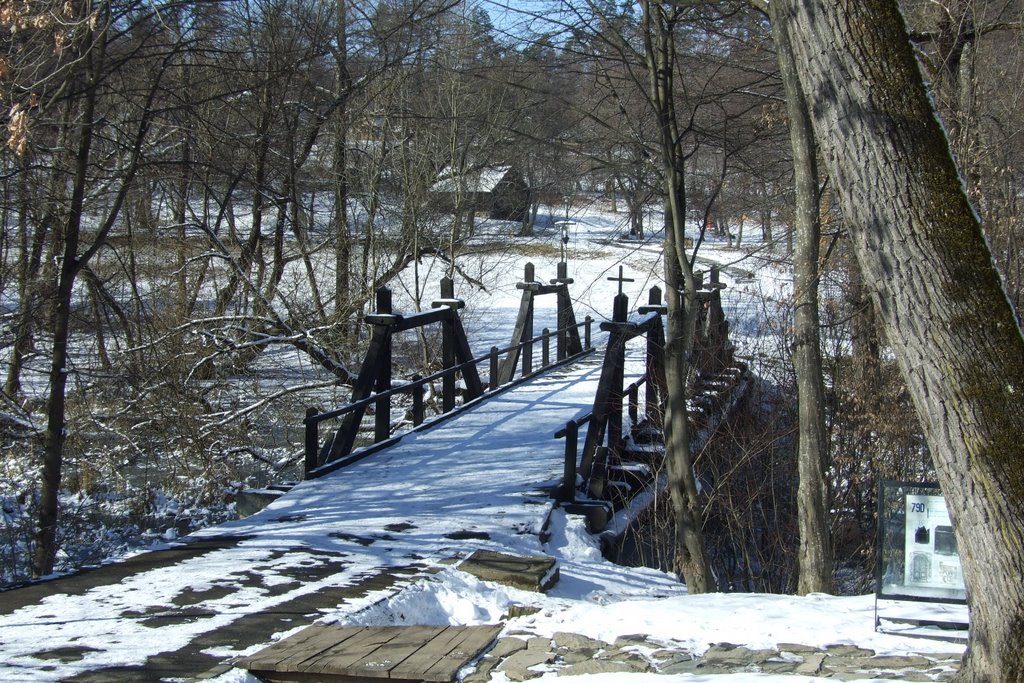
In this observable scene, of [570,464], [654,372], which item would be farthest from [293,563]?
[654,372]

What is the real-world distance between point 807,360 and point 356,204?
44.9 ft

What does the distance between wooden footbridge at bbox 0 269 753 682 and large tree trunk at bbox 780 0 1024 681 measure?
2.44 meters

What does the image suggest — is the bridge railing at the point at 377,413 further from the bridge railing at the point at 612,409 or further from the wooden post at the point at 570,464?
the wooden post at the point at 570,464

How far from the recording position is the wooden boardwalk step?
183 inches

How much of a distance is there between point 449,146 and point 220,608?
15.1 metres

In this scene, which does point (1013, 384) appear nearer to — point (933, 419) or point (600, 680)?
point (933, 419)

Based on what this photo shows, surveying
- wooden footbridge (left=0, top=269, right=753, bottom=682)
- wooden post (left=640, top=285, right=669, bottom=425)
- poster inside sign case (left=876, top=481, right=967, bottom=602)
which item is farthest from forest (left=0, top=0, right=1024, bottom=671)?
poster inside sign case (left=876, top=481, right=967, bottom=602)

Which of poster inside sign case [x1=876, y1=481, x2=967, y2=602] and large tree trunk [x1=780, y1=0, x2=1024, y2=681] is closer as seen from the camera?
large tree trunk [x1=780, y1=0, x2=1024, y2=681]

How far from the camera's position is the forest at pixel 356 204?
9.09 metres

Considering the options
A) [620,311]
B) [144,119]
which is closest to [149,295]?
[144,119]

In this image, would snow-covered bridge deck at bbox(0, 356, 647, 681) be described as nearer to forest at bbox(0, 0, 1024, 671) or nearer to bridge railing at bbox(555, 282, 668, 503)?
bridge railing at bbox(555, 282, 668, 503)

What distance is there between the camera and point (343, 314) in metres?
17.8

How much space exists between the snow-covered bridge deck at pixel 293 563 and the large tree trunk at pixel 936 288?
3075 millimetres

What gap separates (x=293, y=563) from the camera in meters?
6.62
